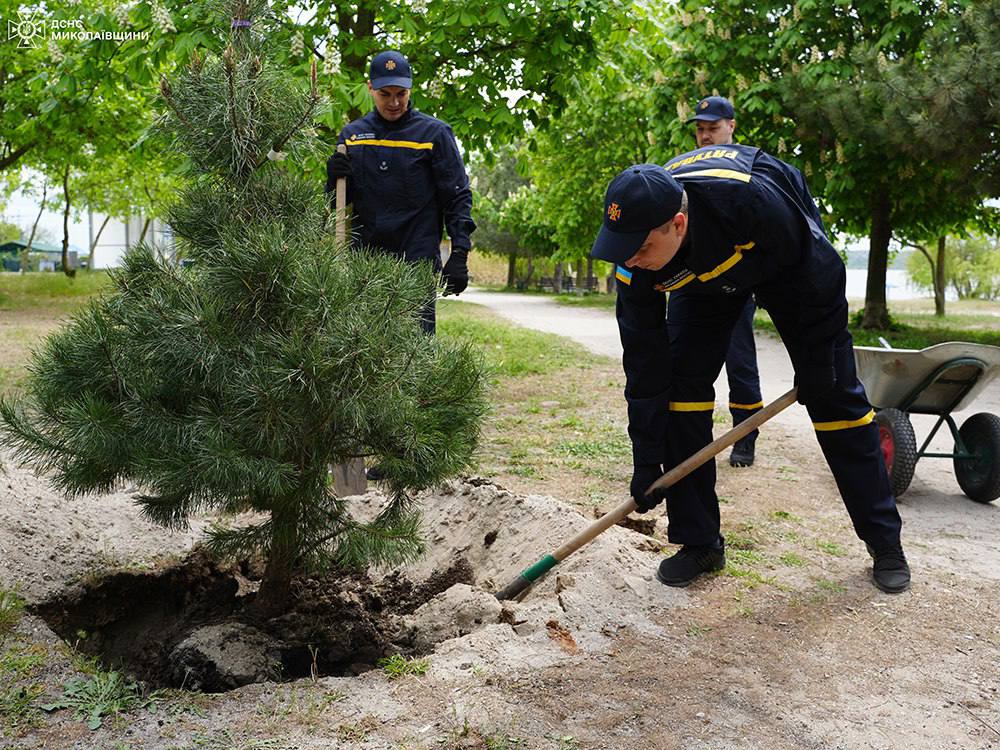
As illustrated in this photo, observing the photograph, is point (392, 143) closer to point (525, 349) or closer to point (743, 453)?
point (743, 453)

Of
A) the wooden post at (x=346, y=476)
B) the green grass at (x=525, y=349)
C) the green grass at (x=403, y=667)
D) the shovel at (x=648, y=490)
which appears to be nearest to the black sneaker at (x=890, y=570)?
the shovel at (x=648, y=490)

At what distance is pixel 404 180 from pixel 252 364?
2587 mm

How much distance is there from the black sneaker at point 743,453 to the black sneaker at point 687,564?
82.4 inches

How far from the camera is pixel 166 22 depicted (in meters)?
4.02

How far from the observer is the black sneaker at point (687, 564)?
3.82 m

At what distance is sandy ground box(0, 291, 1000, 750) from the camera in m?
2.71

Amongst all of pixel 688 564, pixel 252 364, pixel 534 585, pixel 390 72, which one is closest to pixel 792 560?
pixel 688 564

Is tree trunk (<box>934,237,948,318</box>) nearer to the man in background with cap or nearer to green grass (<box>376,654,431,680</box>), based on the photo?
the man in background with cap

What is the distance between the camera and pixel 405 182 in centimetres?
527

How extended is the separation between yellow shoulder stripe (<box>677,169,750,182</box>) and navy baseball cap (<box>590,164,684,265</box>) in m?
0.28

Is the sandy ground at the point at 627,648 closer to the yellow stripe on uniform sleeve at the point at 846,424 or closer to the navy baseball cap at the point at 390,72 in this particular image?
the yellow stripe on uniform sleeve at the point at 846,424

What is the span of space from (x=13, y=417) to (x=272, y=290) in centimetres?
102

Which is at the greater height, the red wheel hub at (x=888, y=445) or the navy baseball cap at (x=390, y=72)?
the navy baseball cap at (x=390, y=72)

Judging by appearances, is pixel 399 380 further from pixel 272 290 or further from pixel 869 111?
pixel 869 111
